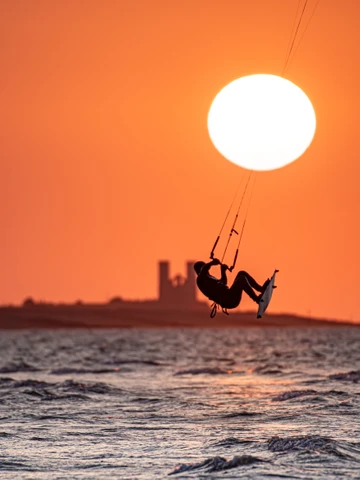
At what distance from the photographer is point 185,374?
6738cm

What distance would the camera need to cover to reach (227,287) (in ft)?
86.3

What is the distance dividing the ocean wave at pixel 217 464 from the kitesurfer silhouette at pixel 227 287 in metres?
3.84

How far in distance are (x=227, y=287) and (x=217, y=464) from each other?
4.57 meters

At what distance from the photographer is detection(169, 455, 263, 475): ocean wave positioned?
2402cm

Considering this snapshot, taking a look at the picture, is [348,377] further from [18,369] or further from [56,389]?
[18,369]

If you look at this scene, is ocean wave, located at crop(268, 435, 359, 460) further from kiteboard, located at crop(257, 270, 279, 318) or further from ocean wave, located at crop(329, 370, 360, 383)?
ocean wave, located at crop(329, 370, 360, 383)

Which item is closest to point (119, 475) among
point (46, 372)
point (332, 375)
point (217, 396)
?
point (217, 396)

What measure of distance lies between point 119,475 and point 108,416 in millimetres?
14238

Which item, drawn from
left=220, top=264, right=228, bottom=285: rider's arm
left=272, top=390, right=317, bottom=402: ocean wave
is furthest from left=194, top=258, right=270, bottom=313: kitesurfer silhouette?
left=272, top=390, right=317, bottom=402: ocean wave

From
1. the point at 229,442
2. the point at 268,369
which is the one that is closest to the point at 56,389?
the point at 229,442

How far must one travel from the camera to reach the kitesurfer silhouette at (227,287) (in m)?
26.1

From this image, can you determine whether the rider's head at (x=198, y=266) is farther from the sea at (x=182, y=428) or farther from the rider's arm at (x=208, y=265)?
the sea at (x=182, y=428)

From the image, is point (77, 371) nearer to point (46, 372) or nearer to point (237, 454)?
point (46, 372)

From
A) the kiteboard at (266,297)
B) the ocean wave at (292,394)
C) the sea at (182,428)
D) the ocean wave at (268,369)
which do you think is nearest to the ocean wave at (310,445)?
the sea at (182,428)
